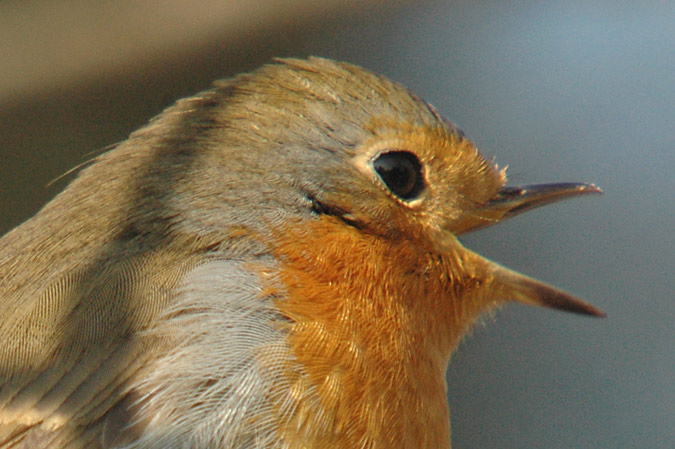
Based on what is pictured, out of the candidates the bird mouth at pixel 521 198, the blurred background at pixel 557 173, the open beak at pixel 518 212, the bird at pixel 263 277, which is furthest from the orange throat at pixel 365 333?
the blurred background at pixel 557 173

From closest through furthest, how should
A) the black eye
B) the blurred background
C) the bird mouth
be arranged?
the black eye → the bird mouth → the blurred background

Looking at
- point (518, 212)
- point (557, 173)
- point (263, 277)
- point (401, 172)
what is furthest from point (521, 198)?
point (557, 173)

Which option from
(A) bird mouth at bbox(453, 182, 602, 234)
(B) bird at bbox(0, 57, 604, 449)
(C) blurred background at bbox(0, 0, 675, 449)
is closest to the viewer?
(B) bird at bbox(0, 57, 604, 449)

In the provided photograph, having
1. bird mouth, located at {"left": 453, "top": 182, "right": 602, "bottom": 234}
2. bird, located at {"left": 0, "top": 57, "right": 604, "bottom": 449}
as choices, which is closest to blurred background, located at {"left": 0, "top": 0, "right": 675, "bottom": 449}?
bird mouth, located at {"left": 453, "top": 182, "right": 602, "bottom": 234}

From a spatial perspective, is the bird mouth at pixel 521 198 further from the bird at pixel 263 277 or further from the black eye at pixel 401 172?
the black eye at pixel 401 172

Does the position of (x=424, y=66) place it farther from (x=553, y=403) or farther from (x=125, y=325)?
(x=125, y=325)

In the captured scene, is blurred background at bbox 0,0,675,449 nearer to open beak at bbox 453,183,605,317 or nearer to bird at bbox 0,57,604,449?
open beak at bbox 453,183,605,317

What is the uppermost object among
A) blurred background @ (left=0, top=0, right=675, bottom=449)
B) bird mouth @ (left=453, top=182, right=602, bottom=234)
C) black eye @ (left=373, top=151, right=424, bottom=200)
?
black eye @ (left=373, top=151, right=424, bottom=200)

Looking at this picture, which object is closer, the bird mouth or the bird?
the bird

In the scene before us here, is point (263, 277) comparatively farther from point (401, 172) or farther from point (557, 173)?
point (557, 173)

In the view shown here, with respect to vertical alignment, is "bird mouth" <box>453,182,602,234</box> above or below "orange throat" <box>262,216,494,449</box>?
above
